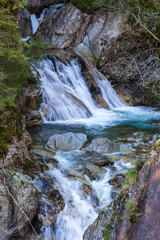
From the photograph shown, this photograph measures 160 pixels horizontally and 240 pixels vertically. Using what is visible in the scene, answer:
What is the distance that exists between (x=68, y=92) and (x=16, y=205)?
28.1 ft

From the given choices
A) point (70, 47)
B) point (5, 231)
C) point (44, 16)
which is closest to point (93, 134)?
point (5, 231)

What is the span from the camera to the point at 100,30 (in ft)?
48.0

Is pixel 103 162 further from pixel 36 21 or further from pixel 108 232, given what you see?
pixel 36 21

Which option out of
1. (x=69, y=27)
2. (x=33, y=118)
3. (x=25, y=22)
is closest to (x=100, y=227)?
(x=33, y=118)

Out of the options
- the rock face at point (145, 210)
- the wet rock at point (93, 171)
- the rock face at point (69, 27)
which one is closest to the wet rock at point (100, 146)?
the wet rock at point (93, 171)

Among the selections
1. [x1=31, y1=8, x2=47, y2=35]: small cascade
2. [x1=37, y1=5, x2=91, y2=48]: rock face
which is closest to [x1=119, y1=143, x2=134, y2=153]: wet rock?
[x1=37, y1=5, x2=91, y2=48]: rock face

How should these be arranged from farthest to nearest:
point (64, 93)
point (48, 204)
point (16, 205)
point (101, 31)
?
point (101, 31) < point (64, 93) < point (48, 204) < point (16, 205)

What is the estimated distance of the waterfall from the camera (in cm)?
1038

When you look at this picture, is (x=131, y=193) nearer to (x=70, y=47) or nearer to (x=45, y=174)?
(x=45, y=174)

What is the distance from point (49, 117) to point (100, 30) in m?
8.58

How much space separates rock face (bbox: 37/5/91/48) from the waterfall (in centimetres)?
306

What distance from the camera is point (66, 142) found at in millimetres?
7262

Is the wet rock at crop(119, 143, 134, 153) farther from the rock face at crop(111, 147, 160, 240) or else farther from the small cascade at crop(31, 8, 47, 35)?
the small cascade at crop(31, 8, 47, 35)

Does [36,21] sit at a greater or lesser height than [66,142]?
greater
